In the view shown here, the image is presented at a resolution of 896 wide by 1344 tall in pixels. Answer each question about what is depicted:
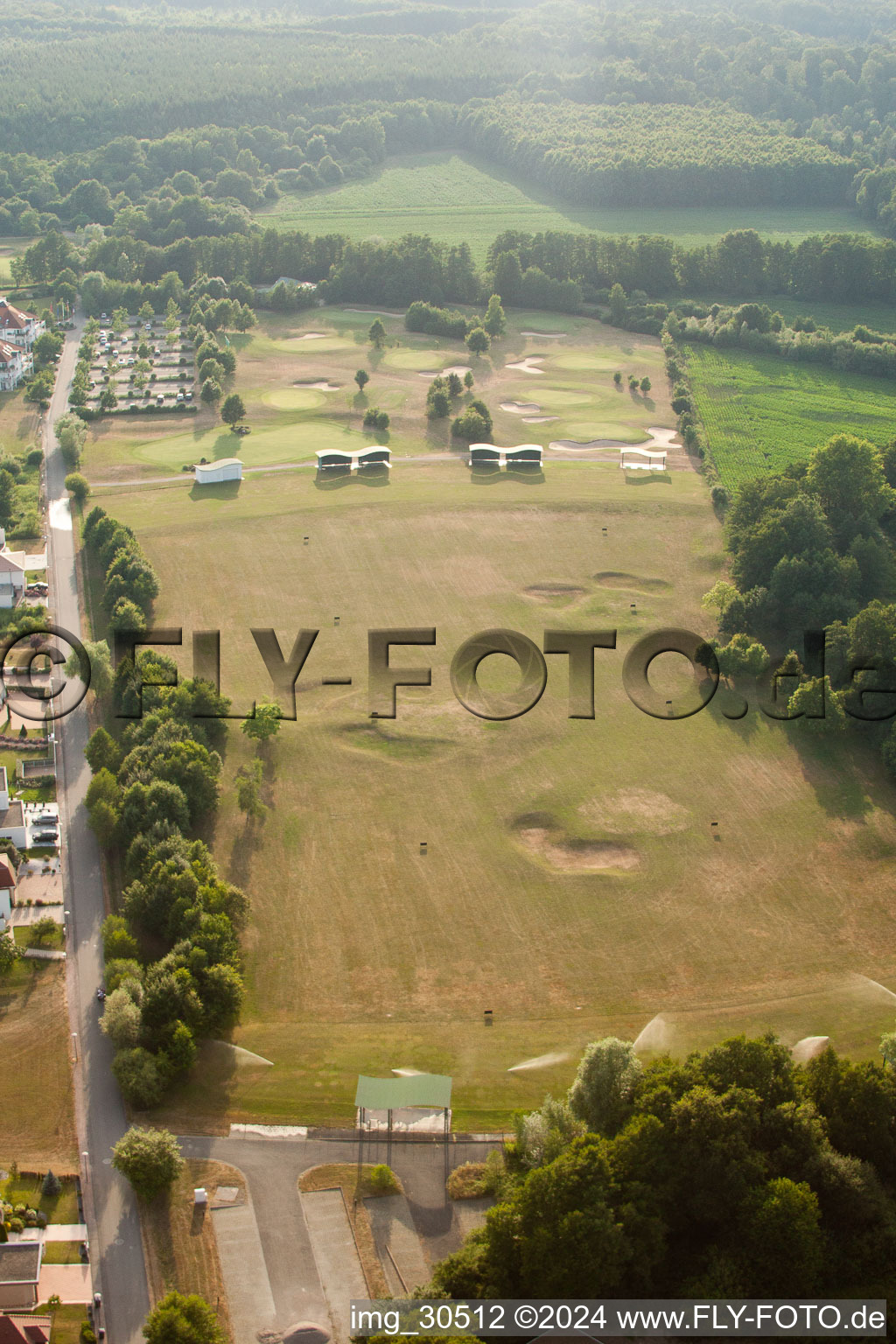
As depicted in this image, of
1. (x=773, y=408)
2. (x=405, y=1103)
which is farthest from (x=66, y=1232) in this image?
(x=773, y=408)

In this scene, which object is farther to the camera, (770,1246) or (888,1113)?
(888,1113)

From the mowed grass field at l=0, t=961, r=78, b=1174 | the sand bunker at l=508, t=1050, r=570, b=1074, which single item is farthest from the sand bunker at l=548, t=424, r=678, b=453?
the mowed grass field at l=0, t=961, r=78, b=1174

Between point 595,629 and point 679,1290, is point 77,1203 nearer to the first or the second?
point 679,1290

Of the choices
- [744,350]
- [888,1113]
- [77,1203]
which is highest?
[744,350]

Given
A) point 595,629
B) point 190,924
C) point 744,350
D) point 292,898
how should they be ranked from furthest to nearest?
point 744,350 → point 595,629 → point 292,898 → point 190,924

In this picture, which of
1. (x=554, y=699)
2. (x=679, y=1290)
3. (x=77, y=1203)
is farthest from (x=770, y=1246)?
(x=554, y=699)

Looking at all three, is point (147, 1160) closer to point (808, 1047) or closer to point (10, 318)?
point (808, 1047)

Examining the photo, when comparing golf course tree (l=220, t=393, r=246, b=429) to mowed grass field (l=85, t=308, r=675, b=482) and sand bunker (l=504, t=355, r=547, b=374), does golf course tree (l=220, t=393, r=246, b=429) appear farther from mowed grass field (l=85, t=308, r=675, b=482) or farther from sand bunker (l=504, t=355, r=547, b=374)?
sand bunker (l=504, t=355, r=547, b=374)
